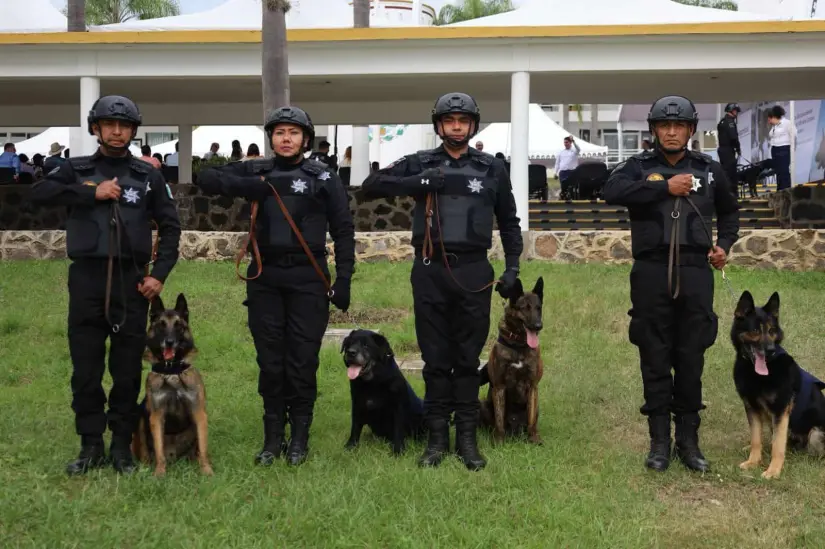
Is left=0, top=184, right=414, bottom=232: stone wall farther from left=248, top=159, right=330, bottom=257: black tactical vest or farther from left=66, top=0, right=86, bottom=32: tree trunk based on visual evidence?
left=248, top=159, right=330, bottom=257: black tactical vest

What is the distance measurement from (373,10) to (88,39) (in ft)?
51.9

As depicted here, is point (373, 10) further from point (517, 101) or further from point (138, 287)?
point (138, 287)

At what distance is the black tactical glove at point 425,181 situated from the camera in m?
5.64

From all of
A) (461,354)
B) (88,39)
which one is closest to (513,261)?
(461,354)

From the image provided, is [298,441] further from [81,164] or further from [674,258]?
[674,258]

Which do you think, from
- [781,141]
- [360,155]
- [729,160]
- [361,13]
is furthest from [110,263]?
[361,13]

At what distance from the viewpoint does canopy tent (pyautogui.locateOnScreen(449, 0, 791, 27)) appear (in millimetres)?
22203

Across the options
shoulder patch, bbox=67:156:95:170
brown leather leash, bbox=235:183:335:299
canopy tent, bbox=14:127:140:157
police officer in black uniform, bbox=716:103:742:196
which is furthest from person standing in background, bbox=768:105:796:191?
canopy tent, bbox=14:127:140:157

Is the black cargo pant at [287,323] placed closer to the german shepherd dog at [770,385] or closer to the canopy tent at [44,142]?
the german shepherd dog at [770,385]

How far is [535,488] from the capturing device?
535 centimetres

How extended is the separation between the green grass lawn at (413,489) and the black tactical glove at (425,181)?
1673 millimetres

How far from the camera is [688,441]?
19.0 ft

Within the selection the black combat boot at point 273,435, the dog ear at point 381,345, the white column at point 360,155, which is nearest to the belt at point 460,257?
the dog ear at point 381,345

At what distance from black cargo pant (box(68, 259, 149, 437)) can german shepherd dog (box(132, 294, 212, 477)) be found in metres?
0.10
